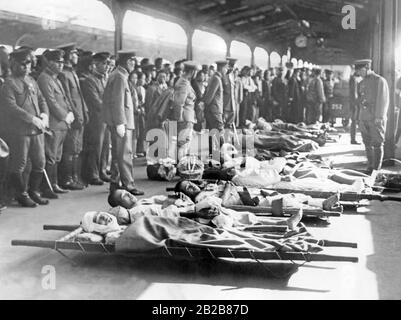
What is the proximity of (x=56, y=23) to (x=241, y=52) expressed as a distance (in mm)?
10904

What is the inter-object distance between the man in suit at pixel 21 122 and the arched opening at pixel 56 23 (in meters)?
1.69

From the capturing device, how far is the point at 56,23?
28.4 feet

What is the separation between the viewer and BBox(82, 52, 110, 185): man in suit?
7250 millimetres

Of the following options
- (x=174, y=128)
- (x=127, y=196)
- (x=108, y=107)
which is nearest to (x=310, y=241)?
(x=127, y=196)

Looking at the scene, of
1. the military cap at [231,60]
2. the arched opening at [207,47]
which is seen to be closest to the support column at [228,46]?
the arched opening at [207,47]

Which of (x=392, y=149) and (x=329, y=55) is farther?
(x=329, y=55)

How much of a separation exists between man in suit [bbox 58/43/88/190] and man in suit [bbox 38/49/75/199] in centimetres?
20

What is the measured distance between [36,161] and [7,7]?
114 inches

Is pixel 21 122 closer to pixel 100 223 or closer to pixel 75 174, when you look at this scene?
pixel 75 174

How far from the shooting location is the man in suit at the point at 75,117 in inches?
265

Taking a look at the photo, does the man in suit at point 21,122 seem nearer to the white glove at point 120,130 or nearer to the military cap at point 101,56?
the white glove at point 120,130

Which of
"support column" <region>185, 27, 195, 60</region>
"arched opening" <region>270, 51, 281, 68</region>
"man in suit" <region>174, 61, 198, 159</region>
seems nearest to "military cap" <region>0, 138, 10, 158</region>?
"man in suit" <region>174, 61, 198, 159</region>
